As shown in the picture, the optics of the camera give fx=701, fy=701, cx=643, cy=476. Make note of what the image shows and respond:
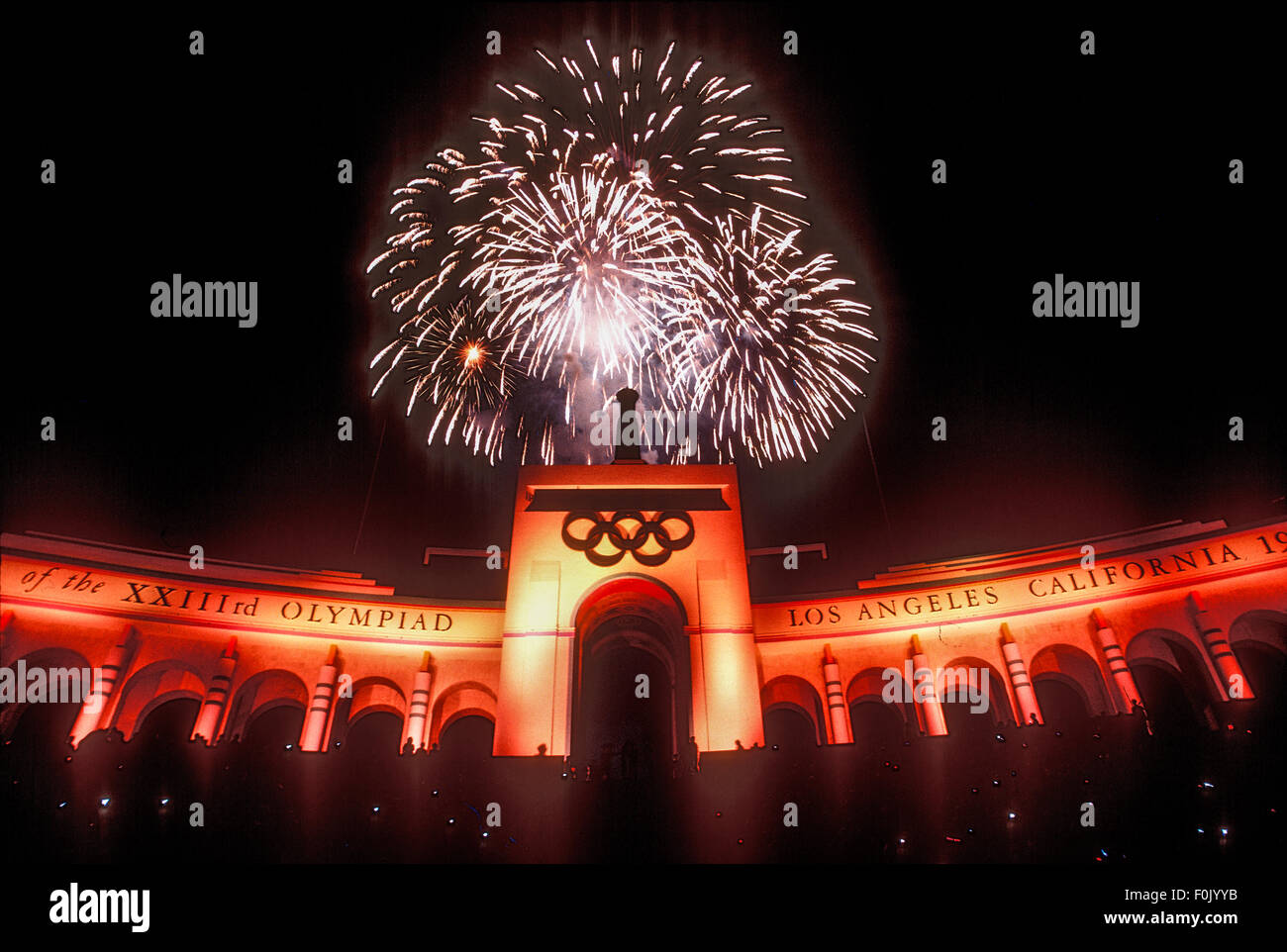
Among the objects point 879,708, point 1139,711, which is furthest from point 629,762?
point 1139,711

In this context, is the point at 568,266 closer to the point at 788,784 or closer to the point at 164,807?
the point at 788,784

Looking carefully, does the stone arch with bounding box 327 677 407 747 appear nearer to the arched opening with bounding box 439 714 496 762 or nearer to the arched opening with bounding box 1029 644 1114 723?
the arched opening with bounding box 439 714 496 762

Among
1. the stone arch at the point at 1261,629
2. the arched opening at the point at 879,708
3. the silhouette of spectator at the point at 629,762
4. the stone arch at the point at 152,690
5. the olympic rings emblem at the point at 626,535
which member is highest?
the olympic rings emblem at the point at 626,535

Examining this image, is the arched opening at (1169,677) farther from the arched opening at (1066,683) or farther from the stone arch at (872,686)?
the stone arch at (872,686)

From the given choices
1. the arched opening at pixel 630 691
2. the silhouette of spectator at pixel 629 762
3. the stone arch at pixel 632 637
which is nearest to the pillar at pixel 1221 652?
the stone arch at pixel 632 637

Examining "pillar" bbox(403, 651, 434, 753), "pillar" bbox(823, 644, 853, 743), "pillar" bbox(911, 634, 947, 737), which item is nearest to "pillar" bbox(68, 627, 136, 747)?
"pillar" bbox(403, 651, 434, 753)

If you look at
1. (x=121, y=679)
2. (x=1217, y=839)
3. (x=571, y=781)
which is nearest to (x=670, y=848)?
(x=571, y=781)

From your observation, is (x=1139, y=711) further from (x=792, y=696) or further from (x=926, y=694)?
(x=792, y=696)
